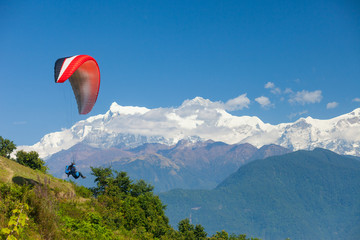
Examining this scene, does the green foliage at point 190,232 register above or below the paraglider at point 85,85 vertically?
below

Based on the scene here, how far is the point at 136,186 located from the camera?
59250 mm

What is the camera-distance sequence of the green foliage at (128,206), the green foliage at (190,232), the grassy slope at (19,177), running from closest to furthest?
the grassy slope at (19,177) < the green foliage at (128,206) < the green foliage at (190,232)

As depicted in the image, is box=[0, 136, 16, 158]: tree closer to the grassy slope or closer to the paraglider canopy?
the grassy slope

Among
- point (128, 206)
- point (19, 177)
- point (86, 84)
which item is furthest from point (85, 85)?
point (128, 206)

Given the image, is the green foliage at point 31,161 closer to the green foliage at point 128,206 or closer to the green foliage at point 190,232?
the green foliage at point 128,206

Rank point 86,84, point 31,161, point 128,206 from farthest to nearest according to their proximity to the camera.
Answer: point 31,161 → point 128,206 → point 86,84

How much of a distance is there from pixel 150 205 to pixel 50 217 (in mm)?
33832

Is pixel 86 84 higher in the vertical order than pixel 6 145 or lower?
lower

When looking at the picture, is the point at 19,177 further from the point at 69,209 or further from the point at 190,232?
the point at 190,232

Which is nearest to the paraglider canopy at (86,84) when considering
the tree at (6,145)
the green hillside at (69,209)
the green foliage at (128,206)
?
the green hillside at (69,209)

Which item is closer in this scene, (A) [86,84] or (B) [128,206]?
(A) [86,84]

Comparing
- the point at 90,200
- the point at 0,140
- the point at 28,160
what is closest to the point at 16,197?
the point at 90,200

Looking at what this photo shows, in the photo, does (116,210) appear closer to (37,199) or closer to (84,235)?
(84,235)

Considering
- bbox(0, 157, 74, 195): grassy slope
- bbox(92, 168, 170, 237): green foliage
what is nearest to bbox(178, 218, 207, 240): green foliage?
bbox(92, 168, 170, 237): green foliage
